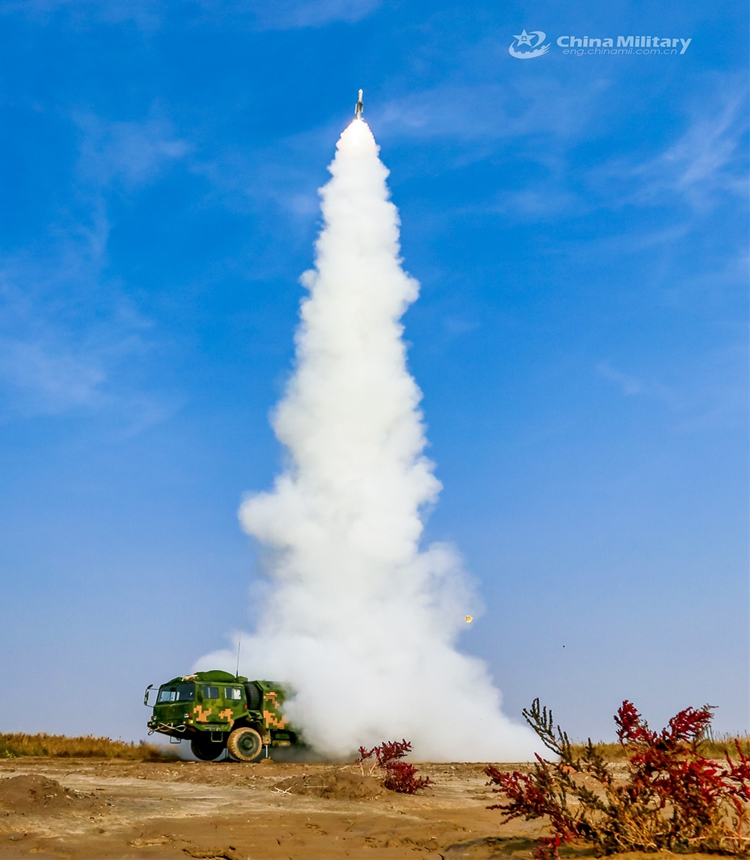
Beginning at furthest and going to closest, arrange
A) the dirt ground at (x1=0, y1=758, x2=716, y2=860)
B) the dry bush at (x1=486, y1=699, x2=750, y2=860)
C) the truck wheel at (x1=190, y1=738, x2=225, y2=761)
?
the truck wheel at (x1=190, y1=738, x2=225, y2=761), the dirt ground at (x1=0, y1=758, x2=716, y2=860), the dry bush at (x1=486, y1=699, x2=750, y2=860)

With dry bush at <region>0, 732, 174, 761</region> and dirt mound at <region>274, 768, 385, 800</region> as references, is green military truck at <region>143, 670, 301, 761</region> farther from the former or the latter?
dirt mound at <region>274, 768, 385, 800</region>

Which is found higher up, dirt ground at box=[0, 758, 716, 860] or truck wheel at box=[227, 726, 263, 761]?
truck wheel at box=[227, 726, 263, 761]

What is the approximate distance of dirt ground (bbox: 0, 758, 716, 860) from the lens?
9484mm

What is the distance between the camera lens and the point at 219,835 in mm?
10625

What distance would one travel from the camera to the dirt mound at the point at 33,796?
37.3 feet

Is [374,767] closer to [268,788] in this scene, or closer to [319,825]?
[268,788]

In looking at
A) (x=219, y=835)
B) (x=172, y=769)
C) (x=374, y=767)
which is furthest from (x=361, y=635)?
(x=219, y=835)

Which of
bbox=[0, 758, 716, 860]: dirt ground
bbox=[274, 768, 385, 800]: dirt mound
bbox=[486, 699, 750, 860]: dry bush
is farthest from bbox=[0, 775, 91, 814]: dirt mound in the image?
bbox=[486, 699, 750, 860]: dry bush

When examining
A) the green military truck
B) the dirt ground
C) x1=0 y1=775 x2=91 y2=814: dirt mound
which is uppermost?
the green military truck

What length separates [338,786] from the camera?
14469 millimetres

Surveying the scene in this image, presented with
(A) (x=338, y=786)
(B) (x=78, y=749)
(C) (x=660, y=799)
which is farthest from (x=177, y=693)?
(C) (x=660, y=799)

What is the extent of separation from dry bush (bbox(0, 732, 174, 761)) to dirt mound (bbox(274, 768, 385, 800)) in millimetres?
12051

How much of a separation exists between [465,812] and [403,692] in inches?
564

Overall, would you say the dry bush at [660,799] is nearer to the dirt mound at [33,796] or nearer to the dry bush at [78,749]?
the dirt mound at [33,796]
